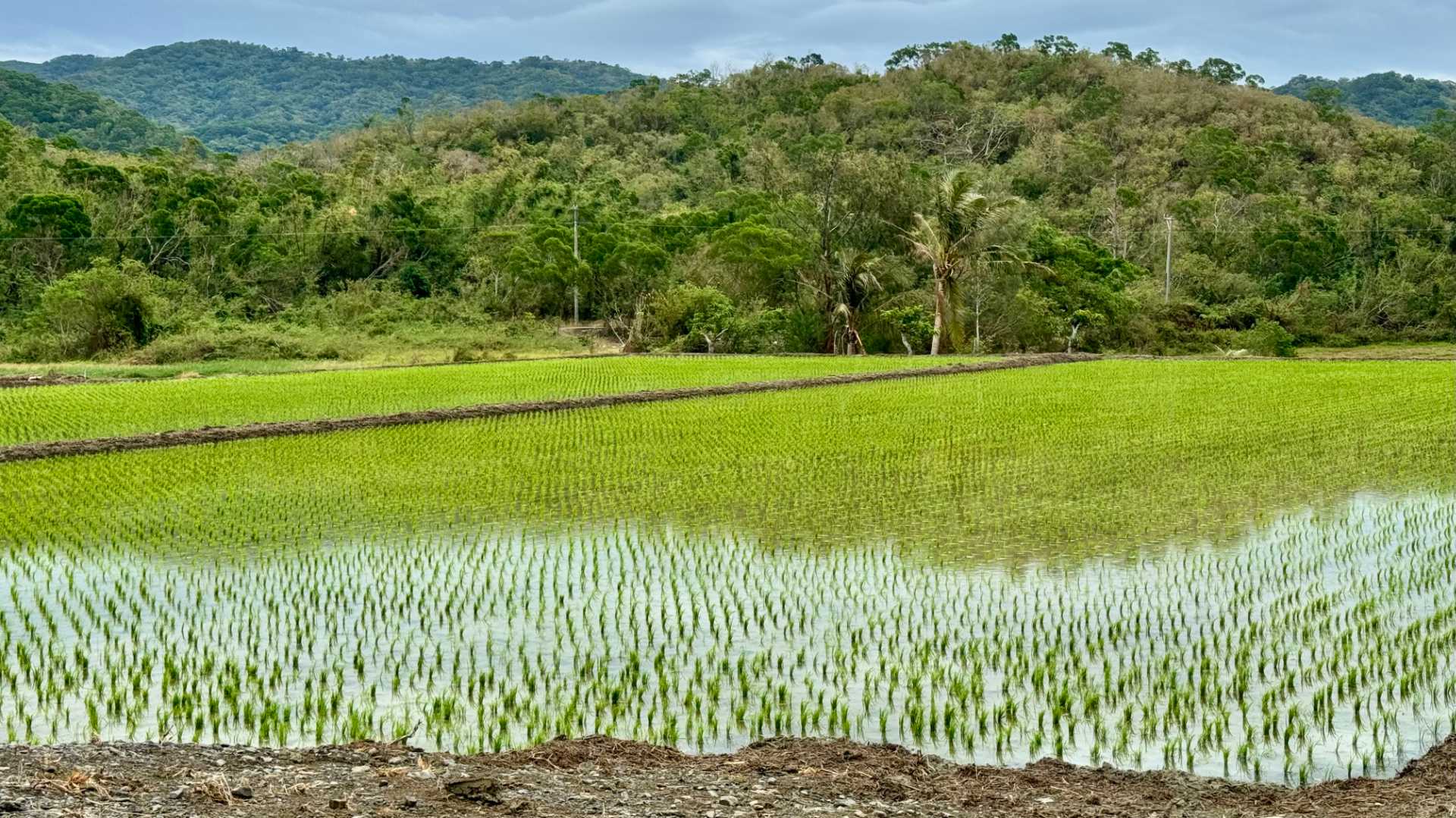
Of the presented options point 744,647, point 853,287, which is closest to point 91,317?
point 853,287

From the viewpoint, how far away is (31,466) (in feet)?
42.7

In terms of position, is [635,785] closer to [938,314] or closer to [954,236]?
[938,314]

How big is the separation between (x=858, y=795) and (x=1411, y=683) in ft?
9.29

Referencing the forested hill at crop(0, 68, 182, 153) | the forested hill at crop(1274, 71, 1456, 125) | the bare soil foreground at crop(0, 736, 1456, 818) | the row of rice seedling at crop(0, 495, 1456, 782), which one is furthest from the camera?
the forested hill at crop(1274, 71, 1456, 125)

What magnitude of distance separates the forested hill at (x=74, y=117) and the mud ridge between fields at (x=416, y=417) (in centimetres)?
4843

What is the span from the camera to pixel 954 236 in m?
31.9

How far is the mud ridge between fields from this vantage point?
1410cm

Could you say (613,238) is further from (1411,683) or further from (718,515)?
(1411,683)

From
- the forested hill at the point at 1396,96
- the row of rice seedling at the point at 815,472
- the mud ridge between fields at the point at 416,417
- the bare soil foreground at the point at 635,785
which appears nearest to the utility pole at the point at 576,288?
the mud ridge between fields at the point at 416,417

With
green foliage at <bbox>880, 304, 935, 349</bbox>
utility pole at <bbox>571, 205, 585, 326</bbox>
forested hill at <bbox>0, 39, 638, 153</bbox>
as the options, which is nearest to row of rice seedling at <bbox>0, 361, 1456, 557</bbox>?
green foliage at <bbox>880, 304, 935, 349</bbox>

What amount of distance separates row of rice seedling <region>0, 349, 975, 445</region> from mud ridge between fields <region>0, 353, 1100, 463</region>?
651 mm

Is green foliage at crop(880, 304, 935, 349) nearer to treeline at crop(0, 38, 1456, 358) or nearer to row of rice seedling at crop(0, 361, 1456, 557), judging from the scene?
treeline at crop(0, 38, 1456, 358)

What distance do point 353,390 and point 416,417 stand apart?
14.1 ft

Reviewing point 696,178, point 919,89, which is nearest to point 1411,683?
point 696,178
